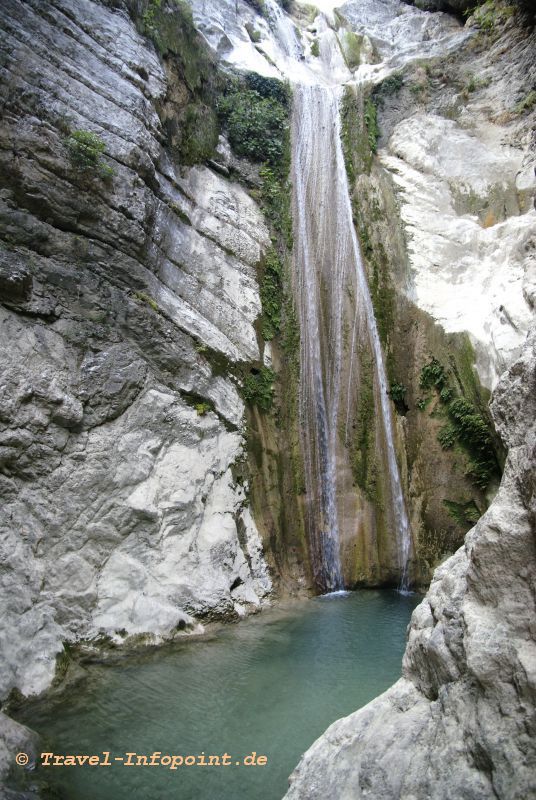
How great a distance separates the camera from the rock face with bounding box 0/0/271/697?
23.1 ft

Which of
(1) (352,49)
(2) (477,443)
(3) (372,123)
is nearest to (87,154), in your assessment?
(2) (477,443)

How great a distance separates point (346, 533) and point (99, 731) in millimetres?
6353

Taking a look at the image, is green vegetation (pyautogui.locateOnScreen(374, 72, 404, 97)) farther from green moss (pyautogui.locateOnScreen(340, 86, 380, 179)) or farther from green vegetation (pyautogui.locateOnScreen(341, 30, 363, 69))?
green vegetation (pyautogui.locateOnScreen(341, 30, 363, 69))

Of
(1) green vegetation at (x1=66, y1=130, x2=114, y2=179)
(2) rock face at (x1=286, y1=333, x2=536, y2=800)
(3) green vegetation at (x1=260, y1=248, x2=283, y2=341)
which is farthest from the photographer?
(3) green vegetation at (x1=260, y1=248, x2=283, y2=341)

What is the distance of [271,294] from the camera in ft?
40.2

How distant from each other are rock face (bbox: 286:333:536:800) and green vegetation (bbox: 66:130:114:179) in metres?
8.44

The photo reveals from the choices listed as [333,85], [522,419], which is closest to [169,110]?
[333,85]

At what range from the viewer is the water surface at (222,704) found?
15.0 feet

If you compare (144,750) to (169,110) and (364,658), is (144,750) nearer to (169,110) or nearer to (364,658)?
(364,658)

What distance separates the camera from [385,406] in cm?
1163

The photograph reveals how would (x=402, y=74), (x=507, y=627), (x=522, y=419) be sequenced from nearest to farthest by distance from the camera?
(x=507, y=627), (x=522, y=419), (x=402, y=74)

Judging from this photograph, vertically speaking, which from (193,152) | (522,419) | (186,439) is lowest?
(522,419)

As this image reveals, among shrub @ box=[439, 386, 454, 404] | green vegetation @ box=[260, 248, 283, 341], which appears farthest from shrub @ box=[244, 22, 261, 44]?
shrub @ box=[439, 386, 454, 404]

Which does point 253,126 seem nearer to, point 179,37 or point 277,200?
point 277,200
